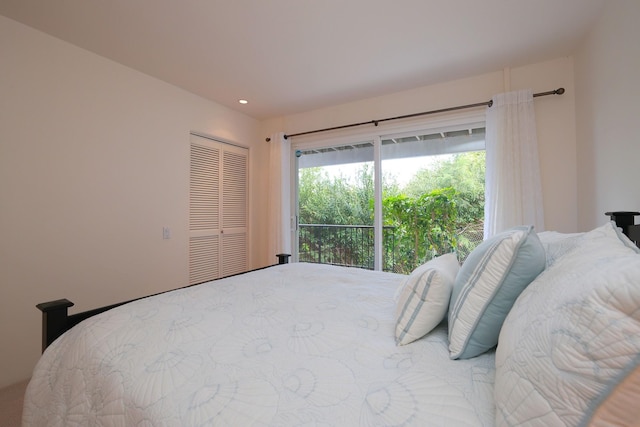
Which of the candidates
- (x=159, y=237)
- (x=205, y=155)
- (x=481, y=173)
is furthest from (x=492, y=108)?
(x=159, y=237)

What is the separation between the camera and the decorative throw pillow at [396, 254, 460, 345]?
3.06 feet

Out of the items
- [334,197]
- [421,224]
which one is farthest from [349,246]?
[421,224]

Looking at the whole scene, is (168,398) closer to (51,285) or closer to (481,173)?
(51,285)

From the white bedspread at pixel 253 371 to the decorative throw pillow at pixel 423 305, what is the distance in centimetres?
4

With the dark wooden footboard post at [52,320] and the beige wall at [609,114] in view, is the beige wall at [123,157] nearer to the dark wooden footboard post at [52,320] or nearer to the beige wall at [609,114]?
the beige wall at [609,114]

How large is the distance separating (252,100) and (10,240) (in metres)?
2.52

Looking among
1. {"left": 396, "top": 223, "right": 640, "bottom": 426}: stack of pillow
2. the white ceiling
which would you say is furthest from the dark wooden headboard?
the white ceiling

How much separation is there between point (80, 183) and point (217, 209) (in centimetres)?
140

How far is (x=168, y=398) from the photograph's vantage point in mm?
707

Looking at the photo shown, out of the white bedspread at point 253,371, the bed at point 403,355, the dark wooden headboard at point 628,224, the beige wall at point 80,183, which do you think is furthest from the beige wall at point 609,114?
the beige wall at point 80,183

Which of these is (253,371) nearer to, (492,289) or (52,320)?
(492,289)

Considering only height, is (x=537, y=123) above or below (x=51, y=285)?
above

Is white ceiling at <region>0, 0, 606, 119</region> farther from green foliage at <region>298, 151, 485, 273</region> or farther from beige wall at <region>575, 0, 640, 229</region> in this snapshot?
green foliage at <region>298, 151, 485, 273</region>

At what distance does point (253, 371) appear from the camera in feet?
2.58
